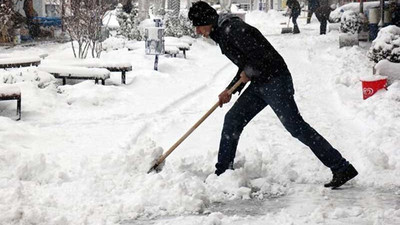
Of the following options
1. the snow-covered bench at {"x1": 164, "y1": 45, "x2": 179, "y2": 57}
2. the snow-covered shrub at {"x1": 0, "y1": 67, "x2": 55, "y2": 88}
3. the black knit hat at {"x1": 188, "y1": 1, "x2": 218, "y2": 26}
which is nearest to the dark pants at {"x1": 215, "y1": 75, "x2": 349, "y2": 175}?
the black knit hat at {"x1": 188, "y1": 1, "x2": 218, "y2": 26}

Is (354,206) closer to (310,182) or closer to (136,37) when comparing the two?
(310,182)

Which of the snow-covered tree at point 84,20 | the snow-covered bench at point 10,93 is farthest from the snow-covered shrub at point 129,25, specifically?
the snow-covered bench at point 10,93

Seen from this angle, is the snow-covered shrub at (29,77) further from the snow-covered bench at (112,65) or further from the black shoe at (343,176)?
the black shoe at (343,176)

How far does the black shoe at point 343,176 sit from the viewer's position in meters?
4.86

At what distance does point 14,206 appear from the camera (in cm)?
438

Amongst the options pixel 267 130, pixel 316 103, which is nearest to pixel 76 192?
pixel 267 130

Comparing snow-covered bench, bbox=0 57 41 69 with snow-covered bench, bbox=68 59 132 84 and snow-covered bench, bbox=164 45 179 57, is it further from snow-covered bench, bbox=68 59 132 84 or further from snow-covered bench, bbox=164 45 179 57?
snow-covered bench, bbox=164 45 179 57

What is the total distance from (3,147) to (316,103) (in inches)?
212

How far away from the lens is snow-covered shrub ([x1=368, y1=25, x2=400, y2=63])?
10.5 m

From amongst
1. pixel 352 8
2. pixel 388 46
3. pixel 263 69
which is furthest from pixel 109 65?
pixel 352 8

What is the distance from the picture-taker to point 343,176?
4859 mm

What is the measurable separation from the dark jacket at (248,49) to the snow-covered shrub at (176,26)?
17.0 metres

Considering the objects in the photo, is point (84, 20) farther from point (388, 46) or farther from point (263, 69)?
point (263, 69)

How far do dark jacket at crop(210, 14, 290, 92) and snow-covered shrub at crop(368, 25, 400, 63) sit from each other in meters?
6.38
